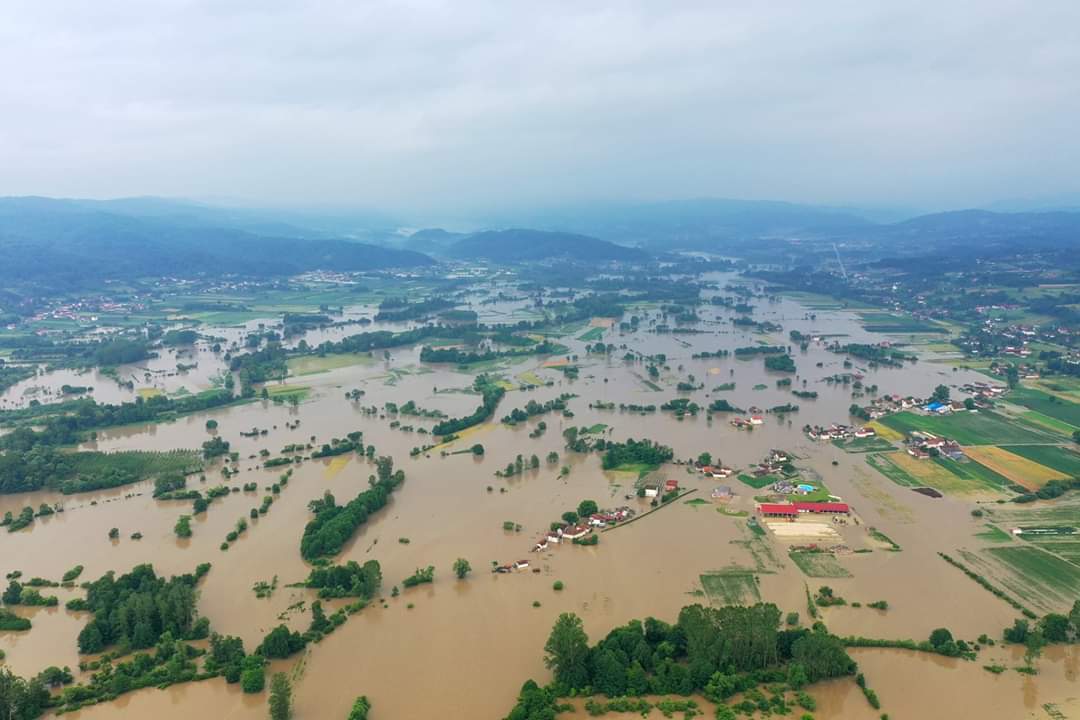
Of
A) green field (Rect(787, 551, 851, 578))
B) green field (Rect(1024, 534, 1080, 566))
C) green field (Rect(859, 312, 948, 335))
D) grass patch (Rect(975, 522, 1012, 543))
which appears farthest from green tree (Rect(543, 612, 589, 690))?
green field (Rect(859, 312, 948, 335))

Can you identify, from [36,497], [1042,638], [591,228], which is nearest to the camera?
[1042,638]

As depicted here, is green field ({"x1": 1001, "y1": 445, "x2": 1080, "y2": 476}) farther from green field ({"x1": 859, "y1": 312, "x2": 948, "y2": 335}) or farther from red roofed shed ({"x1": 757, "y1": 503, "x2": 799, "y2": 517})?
green field ({"x1": 859, "y1": 312, "x2": 948, "y2": 335})

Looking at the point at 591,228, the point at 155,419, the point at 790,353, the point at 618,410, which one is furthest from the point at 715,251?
the point at 155,419

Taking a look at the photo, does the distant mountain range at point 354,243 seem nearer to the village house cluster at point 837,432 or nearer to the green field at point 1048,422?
the green field at point 1048,422

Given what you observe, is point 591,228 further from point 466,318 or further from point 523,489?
point 523,489

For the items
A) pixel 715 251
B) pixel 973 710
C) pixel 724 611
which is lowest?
pixel 973 710

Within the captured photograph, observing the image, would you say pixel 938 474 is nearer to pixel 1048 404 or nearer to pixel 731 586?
pixel 731 586

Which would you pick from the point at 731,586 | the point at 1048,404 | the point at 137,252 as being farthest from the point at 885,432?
the point at 137,252

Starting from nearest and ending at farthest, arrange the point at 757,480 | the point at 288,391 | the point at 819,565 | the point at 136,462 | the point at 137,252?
the point at 819,565
the point at 757,480
the point at 136,462
the point at 288,391
the point at 137,252
